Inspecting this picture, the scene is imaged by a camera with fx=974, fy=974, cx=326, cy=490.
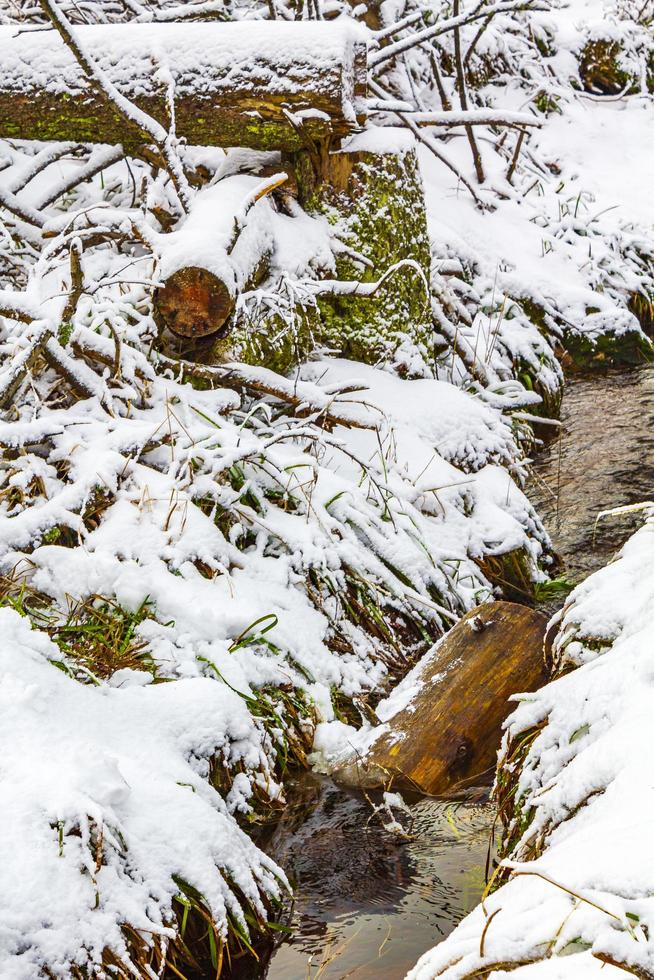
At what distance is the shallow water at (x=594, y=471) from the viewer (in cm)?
443

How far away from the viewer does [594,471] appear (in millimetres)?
4996

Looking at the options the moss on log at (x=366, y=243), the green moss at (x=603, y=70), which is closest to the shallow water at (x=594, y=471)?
the moss on log at (x=366, y=243)

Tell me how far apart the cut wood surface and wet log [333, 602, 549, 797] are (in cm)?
238

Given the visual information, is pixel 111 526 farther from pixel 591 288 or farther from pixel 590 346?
pixel 591 288

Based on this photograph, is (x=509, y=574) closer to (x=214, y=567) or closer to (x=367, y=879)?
(x=214, y=567)

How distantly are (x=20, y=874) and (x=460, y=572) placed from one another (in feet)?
7.58

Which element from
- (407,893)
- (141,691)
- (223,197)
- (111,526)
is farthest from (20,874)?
(223,197)

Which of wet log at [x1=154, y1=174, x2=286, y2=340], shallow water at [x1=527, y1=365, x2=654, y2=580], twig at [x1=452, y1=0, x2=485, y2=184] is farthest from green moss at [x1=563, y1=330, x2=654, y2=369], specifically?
wet log at [x1=154, y1=174, x2=286, y2=340]

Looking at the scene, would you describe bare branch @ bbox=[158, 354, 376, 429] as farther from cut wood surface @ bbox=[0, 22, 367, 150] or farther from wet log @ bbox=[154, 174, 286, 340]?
cut wood surface @ bbox=[0, 22, 367, 150]

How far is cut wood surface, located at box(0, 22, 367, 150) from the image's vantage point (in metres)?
4.15

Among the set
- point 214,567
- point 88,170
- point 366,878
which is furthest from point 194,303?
point 366,878

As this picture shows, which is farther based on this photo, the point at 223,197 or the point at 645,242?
the point at 645,242

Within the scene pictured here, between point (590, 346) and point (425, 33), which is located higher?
point (425, 33)

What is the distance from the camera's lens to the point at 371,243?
4.68m
